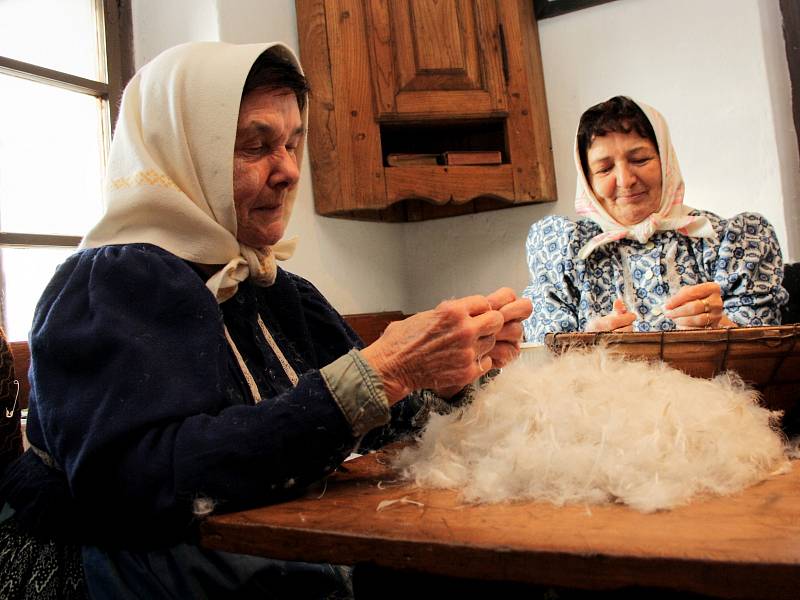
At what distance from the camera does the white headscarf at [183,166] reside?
1.31m

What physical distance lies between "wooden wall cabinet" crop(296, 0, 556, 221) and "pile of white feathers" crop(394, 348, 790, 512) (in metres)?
2.26

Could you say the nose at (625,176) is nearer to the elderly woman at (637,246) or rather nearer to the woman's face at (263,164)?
the elderly woman at (637,246)

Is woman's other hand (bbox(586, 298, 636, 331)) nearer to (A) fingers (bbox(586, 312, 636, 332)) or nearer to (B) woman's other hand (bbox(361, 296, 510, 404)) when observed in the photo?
(A) fingers (bbox(586, 312, 636, 332))

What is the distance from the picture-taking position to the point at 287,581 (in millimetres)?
1203

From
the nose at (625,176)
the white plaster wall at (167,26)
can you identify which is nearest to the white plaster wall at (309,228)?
the white plaster wall at (167,26)

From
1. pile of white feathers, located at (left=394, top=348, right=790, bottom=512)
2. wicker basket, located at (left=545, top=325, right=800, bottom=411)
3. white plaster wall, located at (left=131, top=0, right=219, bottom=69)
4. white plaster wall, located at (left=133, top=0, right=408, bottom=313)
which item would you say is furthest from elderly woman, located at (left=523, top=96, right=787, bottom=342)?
white plaster wall, located at (left=131, top=0, right=219, bottom=69)

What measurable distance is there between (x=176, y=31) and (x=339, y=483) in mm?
2488

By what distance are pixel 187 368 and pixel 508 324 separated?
0.62m

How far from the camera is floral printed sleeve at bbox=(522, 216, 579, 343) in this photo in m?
2.78

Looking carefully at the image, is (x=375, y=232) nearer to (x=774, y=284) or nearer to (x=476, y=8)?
(x=476, y=8)

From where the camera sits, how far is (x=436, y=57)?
139 inches

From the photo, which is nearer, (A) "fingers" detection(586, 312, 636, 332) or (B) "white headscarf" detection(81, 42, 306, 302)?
(B) "white headscarf" detection(81, 42, 306, 302)

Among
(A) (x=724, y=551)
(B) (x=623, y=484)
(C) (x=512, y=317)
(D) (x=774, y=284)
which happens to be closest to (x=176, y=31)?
(C) (x=512, y=317)

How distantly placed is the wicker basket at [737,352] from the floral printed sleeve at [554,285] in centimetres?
136
